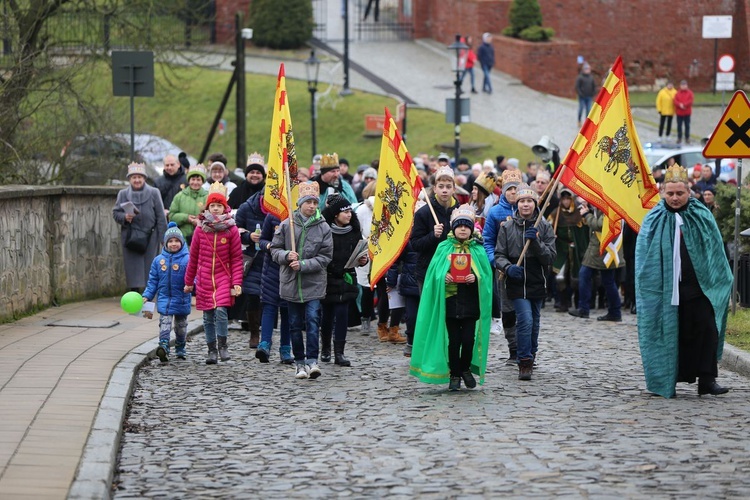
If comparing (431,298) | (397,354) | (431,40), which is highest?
(431,40)

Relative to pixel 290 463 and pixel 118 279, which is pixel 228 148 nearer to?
pixel 118 279

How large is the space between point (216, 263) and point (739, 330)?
5.47m

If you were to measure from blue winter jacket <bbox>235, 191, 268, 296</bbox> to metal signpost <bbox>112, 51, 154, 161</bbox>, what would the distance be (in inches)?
198

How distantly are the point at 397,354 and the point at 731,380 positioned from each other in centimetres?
326

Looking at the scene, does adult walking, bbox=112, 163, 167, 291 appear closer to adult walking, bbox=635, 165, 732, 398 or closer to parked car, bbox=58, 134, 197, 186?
parked car, bbox=58, 134, 197, 186

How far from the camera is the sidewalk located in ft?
26.7

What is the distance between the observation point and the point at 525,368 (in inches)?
485

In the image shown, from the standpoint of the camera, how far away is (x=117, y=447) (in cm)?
930

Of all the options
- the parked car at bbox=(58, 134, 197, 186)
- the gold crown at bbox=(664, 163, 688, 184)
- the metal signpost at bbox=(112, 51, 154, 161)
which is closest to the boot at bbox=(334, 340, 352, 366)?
the gold crown at bbox=(664, 163, 688, 184)

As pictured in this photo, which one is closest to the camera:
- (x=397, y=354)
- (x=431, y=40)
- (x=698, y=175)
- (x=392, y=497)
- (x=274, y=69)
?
(x=392, y=497)

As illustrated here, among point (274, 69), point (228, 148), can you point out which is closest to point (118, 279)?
point (228, 148)

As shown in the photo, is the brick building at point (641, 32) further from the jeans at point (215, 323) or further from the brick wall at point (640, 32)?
the jeans at point (215, 323)

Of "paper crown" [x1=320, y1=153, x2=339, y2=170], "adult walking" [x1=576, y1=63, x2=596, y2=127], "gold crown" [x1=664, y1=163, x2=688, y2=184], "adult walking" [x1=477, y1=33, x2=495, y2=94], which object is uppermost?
"adult walking" [x1=477, y1=33, x2=495, y2=94]

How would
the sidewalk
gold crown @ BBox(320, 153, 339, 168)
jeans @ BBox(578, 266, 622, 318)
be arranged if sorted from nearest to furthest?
the sidewalk
gold crown @ BBox(320, 153, 339, 168)
jeans @ BBox(578, 266, 622, 318)
